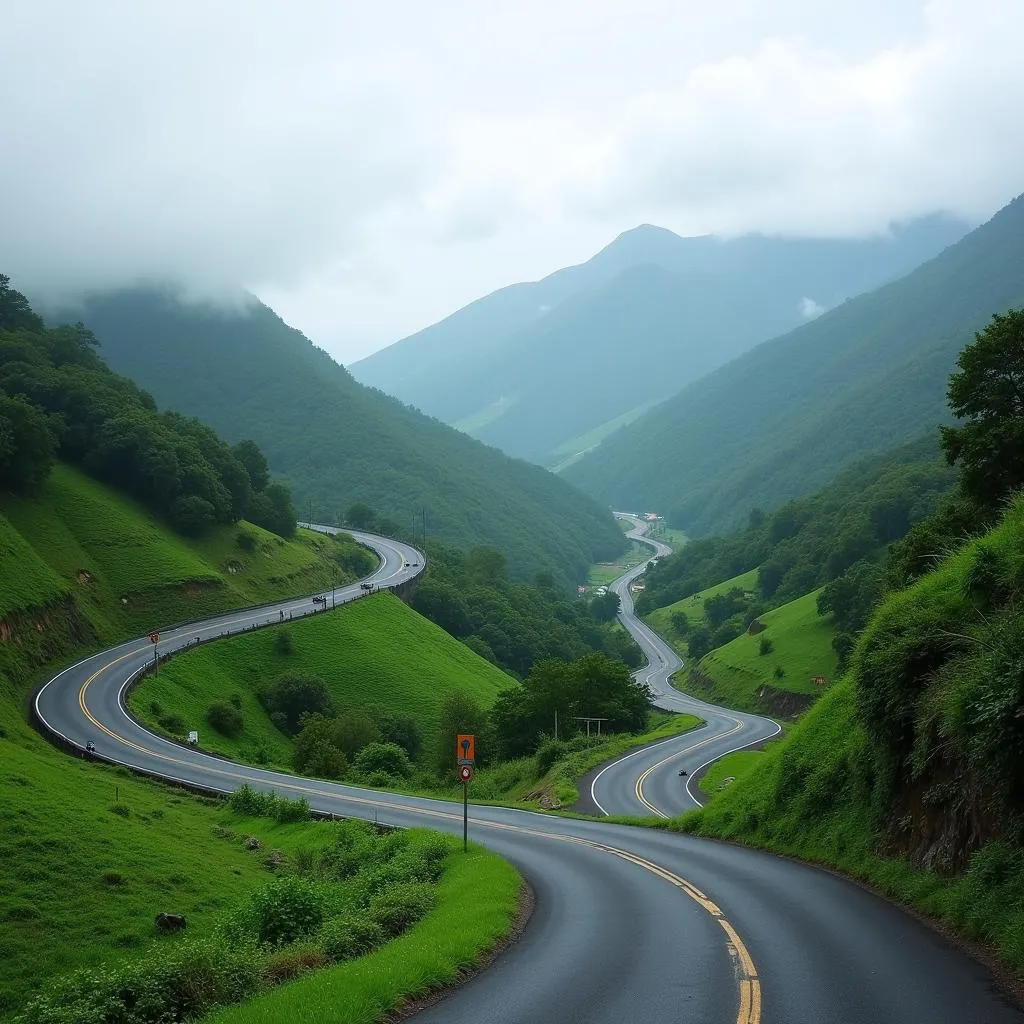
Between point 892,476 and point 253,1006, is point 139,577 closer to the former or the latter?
point 253,1006

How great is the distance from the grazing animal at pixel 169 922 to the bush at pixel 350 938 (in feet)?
34.7

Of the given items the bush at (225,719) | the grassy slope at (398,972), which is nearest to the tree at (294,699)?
the bush at (225,719)

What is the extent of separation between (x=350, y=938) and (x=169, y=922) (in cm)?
1222

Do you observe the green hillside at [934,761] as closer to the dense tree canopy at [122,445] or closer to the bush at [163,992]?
the bush at [163,992]

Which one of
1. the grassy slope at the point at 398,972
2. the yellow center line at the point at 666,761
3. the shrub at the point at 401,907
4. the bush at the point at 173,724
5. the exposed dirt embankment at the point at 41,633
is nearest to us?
the grassy slope at the point at 398,972

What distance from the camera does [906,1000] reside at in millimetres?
11234

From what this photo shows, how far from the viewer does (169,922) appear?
2475cm

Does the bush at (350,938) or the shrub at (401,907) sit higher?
the bush at (350,938)

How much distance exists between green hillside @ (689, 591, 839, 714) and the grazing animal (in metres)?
76.0

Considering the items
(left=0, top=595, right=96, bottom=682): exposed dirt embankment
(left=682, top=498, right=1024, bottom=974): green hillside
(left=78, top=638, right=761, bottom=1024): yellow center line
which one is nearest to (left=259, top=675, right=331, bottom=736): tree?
(left=78, top=638, right=761, bottom=1024): yellow center line

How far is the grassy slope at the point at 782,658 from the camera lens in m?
98.7

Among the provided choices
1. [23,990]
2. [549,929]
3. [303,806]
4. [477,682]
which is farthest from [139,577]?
[549,929]

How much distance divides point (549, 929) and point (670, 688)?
384ft

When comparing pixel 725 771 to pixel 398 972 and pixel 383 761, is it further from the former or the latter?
pixel 398 972
